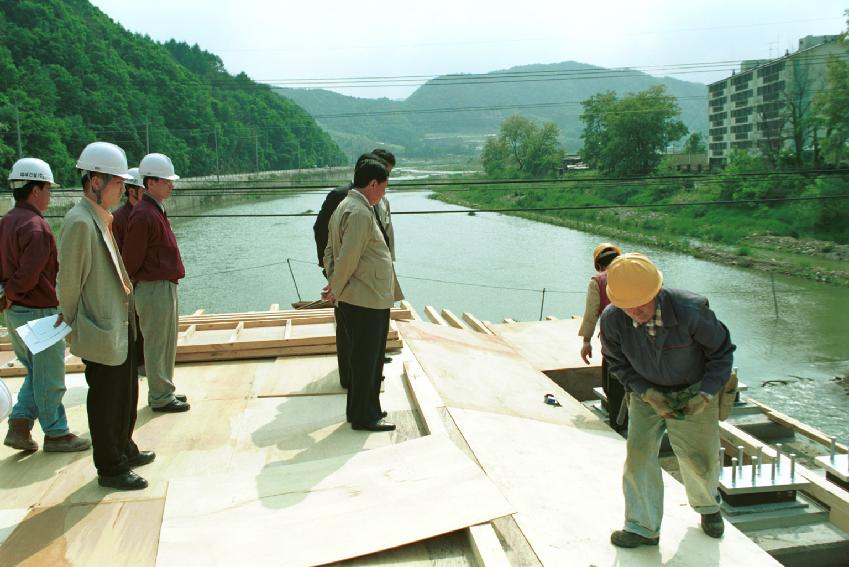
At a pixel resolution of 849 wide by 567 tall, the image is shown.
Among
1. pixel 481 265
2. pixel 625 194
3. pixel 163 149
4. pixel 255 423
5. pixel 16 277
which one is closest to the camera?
pixel 16 277

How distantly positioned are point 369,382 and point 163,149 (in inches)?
1802

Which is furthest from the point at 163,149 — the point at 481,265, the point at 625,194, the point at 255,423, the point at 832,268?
the point at 255,423

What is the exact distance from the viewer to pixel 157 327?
4664 millimetres

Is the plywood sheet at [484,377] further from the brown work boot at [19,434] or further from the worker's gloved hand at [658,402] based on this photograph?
the brown work boot at [19,434]

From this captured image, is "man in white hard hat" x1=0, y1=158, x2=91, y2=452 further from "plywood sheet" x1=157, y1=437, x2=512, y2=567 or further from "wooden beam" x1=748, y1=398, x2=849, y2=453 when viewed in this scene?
"wooden beam" x1=748, y1=398, x2=849, y2=453

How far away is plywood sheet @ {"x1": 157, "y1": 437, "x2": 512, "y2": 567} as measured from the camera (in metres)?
2.90

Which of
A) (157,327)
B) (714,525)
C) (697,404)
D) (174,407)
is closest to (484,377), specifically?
(174,407)

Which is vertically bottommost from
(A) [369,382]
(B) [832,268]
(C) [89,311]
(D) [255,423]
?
(B) [832,268]

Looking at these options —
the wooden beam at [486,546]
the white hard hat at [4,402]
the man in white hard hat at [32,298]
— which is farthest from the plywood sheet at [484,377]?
the white hard hat at [4,402]

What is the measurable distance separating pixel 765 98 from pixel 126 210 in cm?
8440

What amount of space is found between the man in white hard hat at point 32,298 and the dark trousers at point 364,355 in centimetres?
155

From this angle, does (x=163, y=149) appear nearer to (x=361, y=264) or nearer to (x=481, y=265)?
(x=481, y=265)

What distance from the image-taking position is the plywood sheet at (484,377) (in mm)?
5387

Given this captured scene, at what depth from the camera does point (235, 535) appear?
301 cm
